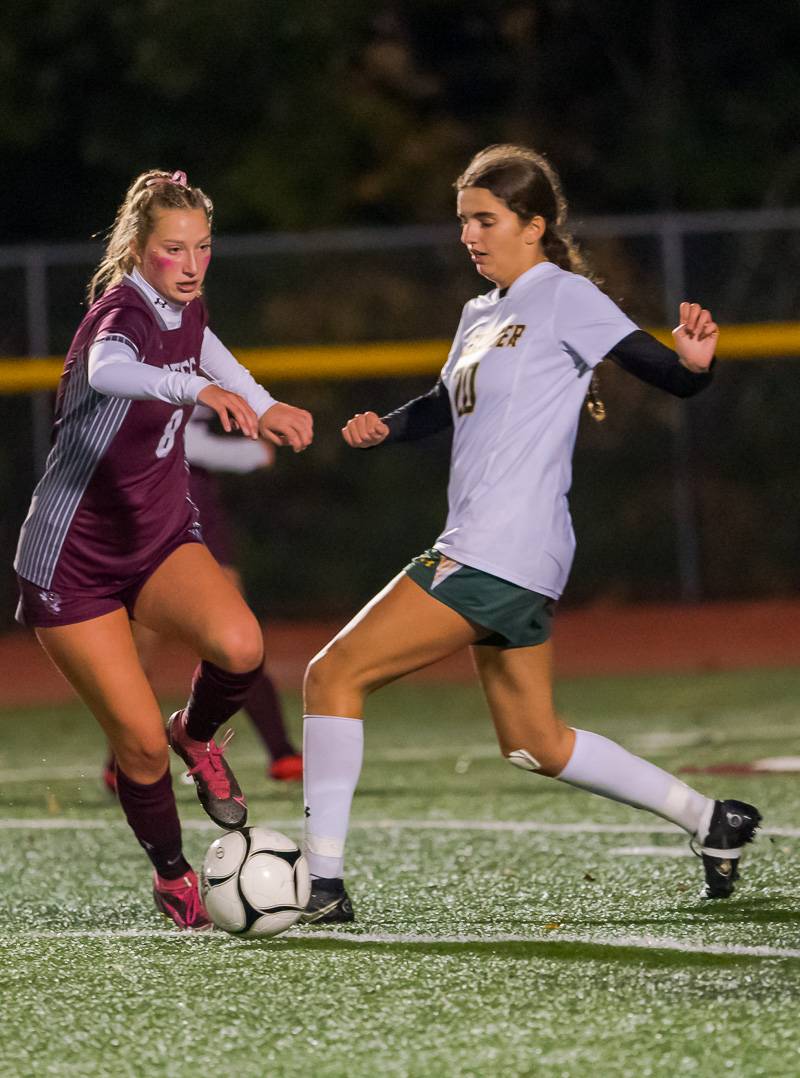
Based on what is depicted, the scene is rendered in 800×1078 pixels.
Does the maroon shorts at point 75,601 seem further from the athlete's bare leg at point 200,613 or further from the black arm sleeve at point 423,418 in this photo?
the black arm sleeve at point 423,418

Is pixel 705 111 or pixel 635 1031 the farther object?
pixel 705 111

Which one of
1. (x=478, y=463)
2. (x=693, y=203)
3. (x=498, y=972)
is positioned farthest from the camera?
(x=693, y=203)

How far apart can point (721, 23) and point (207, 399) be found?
14025mm

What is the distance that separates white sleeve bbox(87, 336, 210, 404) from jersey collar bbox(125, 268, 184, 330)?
0.63ft

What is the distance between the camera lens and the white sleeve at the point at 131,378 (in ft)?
14.4

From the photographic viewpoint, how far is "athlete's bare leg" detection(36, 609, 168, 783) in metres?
4.74

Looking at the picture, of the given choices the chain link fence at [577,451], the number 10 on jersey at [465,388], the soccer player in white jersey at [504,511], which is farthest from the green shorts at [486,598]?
the chain link fence at [577,451]

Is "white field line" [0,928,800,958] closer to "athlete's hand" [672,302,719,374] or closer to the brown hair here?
"athlete's hand" [672,302,719,374]

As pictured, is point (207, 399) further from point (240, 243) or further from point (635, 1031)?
point (240, 243)

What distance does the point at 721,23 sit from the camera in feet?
56.6

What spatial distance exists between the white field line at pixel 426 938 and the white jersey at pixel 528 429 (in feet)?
2.83

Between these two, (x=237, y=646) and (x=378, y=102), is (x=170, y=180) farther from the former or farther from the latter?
(x=378, y=102)

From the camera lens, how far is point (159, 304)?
4785 millimetres

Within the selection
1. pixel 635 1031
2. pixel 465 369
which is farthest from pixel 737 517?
pixel 635 1031
